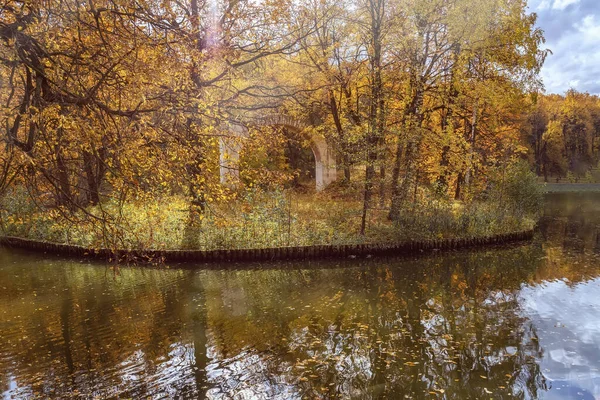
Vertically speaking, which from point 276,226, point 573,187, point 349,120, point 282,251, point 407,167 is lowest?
point 282,251

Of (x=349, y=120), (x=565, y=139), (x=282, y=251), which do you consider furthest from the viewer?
(x=565, y=139)

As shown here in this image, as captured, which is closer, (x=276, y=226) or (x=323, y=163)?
(x=276, y=226)

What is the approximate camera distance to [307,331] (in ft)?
23.8

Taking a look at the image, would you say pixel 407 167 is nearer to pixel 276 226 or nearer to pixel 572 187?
pixel 276 226

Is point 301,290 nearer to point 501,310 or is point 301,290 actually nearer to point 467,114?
point 501,310

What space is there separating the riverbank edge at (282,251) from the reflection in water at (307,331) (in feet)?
Answer: 1.89

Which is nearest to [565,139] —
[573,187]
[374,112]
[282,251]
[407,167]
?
[573,187]

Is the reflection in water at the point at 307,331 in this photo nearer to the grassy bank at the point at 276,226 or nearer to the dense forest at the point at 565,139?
the grassy bank at the point at 276,226

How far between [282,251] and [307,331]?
5.29 meters

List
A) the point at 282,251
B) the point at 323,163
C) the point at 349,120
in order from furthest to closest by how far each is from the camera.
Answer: the point at 323,163
the point at 349,120
the point at 282,251

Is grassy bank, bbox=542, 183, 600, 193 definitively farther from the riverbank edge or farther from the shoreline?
the riverbank edge

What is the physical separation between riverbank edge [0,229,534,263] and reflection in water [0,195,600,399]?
1.89 ft

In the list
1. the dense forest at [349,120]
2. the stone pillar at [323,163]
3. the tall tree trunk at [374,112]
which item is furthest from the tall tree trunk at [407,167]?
the stone pillar at [323,163]

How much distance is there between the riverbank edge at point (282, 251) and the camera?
12.3 meters
